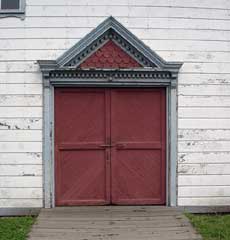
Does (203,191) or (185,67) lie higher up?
(185,67)

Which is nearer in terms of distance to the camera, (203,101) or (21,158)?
(21,158)

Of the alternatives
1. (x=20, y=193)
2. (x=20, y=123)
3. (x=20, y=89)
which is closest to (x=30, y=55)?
(x=20, y=89)

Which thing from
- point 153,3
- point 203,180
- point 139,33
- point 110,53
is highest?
point 153,3

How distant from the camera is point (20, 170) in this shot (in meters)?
8.00

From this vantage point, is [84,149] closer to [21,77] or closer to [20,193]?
[20,193]

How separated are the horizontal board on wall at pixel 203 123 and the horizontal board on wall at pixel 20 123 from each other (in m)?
2.45

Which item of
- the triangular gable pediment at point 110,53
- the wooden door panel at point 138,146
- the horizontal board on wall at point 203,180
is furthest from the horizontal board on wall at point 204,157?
the triangular gable pediment at point 110,53

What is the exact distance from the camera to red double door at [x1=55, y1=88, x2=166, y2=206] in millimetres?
8141

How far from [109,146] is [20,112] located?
1626 millimetres

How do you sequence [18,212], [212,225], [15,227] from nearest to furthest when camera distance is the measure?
1. [15,227]
2. [212,225]
3. [18,212]

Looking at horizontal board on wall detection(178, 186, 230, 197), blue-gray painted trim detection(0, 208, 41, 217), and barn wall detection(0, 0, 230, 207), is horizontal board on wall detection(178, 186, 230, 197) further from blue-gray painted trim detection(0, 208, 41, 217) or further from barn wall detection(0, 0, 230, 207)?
blue-gray painted trim detection(0, 208, 41, 217)

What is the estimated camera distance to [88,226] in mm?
7039

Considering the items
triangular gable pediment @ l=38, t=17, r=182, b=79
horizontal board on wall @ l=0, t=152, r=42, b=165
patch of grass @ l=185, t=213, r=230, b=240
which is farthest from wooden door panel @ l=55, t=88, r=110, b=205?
patch of grass @ l=185, t=213, r=230, b=240

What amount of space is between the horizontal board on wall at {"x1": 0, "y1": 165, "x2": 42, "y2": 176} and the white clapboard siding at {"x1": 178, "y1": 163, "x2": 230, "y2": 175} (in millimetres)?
2450
